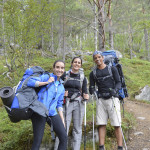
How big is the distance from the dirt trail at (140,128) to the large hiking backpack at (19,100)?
343 cm

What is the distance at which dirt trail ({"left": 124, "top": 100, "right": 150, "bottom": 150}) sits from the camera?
448 centimetres

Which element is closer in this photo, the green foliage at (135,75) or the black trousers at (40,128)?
the black trousers at (40,128)

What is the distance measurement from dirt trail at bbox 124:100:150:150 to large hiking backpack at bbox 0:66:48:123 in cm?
343

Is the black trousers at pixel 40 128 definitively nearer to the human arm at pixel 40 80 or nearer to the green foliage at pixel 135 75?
the human arm at pixel 40 80

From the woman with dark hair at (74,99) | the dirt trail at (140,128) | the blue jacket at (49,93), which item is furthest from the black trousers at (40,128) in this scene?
the dirt trail at (140,128)

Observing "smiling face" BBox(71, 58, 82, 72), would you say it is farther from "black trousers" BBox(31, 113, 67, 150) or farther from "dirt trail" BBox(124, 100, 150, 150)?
"dirt trail" BBox(124, 100, 150, 150)

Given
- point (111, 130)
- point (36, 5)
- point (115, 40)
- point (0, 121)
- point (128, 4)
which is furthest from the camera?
point (115, 40)

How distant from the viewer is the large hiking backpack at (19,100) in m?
2.17

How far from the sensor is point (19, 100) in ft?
7.27

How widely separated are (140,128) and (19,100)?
4.85 meters

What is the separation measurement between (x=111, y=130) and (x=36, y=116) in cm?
262

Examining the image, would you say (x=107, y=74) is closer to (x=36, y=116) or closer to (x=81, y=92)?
(x=81, y=92)

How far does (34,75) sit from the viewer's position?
2529 millimetres

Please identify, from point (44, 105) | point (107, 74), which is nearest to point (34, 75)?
point (44, 105)
